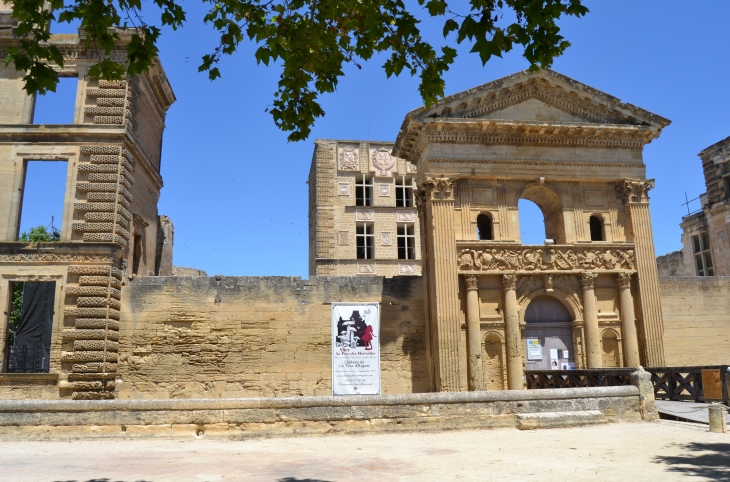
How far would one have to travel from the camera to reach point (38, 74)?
224 inches

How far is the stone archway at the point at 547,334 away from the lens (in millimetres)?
20078

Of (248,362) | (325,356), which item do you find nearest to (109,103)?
(248,362)

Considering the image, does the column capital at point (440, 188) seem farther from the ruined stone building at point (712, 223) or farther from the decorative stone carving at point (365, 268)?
the ruined stone building at point (712, 223)

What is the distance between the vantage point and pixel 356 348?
2038cm

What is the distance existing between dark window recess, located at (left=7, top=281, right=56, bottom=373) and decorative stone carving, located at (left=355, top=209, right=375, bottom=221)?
19.4 metres

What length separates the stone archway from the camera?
65.9ft

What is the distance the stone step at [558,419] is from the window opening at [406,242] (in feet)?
78.0

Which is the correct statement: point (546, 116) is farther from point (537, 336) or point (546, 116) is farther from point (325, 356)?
point (325, 356)

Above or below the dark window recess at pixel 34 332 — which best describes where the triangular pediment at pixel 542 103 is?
above

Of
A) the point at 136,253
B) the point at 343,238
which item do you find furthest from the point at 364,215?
the point at 136,253

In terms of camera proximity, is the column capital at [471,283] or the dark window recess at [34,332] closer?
the dark window recess at [34,332]

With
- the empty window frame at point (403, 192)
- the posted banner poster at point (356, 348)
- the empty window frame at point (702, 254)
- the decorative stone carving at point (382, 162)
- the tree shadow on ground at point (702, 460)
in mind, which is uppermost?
the decorative stone carving at point (382, 162)

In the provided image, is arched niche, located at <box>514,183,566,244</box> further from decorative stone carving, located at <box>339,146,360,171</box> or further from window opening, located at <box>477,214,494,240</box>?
decorative stone carving, located at <box>339,146,360,171</box>

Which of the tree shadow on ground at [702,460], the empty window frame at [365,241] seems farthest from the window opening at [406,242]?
the tree shadow on ground at [702,460]
